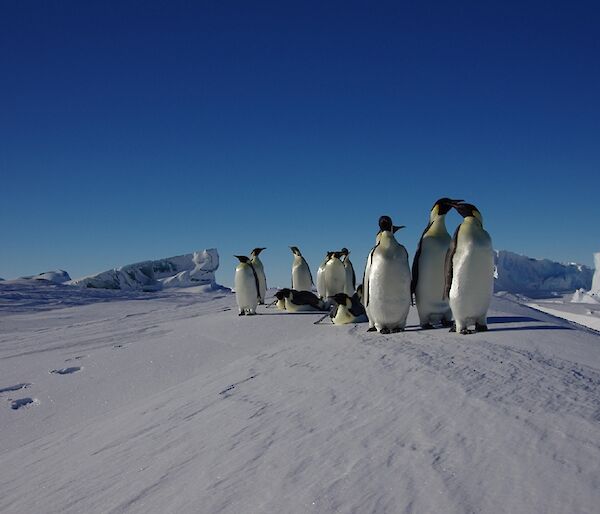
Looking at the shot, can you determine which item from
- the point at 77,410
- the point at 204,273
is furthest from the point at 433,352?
the point at 204,273

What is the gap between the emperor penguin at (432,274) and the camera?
217 inches

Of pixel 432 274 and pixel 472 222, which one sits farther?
pixel 432 274

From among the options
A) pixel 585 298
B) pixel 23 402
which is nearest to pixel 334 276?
pixel 23 402

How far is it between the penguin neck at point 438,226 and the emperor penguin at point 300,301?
4166 mm

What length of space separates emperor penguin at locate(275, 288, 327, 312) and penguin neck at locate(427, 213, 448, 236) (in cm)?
417

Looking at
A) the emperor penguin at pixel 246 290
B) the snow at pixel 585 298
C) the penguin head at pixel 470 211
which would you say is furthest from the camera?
the snow at pixel 585 298

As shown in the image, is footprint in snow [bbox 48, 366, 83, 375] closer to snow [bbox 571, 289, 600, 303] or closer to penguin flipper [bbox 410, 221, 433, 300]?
penguin flipper [bbox 410, 221, 433, 300]

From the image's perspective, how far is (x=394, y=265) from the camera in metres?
5.49

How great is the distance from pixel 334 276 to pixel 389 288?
19.9ft

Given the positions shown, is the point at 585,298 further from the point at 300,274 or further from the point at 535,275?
the point at 300,274

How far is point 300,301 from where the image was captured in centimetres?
957

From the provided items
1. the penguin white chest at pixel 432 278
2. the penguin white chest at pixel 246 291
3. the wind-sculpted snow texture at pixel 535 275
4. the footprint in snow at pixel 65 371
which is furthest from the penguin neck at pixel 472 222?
the wind-sculpted snow texture at pixel 535 275

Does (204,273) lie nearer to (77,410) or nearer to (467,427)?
(77,410)

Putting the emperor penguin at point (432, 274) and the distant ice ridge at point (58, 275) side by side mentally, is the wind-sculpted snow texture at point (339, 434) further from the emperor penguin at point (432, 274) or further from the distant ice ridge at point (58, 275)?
the distant ice ridge at point (58, 275)
